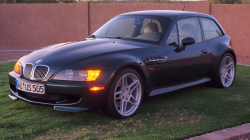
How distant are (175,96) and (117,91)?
1.78 m

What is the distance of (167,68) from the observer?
15.6ft

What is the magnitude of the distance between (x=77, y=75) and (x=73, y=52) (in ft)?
1.68

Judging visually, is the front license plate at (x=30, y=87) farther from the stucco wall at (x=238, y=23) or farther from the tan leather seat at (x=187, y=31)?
the stucco wall at (x=238, y=23)

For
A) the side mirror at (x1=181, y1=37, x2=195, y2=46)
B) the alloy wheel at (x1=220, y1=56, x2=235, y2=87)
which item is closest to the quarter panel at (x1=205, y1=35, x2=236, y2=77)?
the alloy wheel at (x1=220, y1=56, x2=235, y2=87)

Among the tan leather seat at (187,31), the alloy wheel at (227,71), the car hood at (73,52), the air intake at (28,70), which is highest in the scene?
the tan leather seat at (187,31)

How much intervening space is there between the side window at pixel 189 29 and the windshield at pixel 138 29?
1.06 ft

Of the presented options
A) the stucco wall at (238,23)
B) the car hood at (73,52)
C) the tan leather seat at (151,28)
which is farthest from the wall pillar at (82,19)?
the car hood at (73,52)

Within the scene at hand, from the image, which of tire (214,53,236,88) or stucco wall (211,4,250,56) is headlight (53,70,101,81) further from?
stucco wall (211,4,250,56)

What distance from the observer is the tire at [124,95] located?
3.95m

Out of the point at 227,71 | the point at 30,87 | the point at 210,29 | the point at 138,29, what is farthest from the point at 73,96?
the point at 227,71

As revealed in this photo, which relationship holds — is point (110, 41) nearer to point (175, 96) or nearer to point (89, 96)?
point (89, 96)

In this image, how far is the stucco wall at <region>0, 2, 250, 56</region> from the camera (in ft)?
41.5

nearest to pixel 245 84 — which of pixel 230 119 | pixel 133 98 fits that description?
pixel 230 119

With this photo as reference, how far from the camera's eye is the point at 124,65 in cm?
407
